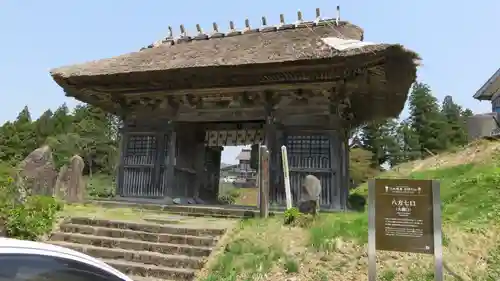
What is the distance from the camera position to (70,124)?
5531cm

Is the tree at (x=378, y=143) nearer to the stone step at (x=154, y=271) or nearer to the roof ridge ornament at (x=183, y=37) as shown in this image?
the roof ridge ornament at (x=183, y=37)

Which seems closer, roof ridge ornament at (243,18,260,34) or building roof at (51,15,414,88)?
building roof at (51,15,414,88)

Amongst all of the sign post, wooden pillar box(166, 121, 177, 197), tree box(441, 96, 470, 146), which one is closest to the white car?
the sign post

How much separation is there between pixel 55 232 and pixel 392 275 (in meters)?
6.78

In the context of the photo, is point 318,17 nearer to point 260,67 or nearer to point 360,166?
point 260,67

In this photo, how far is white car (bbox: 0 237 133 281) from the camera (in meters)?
1.84

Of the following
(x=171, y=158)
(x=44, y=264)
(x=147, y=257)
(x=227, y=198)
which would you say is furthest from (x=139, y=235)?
(x=227, y=198)

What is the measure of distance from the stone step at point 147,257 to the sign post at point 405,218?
3.05 meters

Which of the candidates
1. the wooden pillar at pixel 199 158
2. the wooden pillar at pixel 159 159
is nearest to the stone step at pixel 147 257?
the wooden pillar at pixel 159 159

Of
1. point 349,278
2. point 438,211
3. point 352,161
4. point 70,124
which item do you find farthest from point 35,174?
point 70,124

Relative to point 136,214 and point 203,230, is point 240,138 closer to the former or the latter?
point 136,214

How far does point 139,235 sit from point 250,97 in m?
5.43

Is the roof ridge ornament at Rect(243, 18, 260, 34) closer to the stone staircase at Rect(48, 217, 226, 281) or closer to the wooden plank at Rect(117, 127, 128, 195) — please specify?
the wooden plank at Rect(117, 127, 128, 195)

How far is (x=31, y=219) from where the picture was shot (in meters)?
8.11
